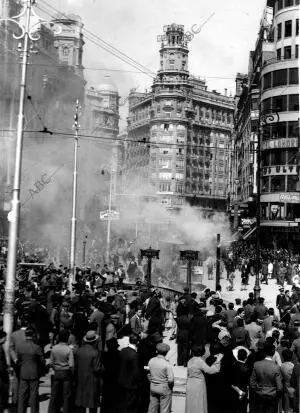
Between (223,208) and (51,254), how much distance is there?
7891 cm

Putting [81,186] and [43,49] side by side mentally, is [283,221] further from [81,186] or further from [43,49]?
[43,49]

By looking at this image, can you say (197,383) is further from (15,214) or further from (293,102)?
(293,102)

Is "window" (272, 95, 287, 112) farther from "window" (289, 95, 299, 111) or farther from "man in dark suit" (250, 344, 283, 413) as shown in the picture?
"man in dark suit" (250, 344, 283, 413)

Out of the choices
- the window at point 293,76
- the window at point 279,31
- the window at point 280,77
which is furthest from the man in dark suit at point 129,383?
the window at point 279,31

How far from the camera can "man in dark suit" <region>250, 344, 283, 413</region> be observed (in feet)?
31.2

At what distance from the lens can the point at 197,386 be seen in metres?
9.30

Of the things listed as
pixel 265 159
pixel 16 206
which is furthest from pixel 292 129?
pixel 16 206

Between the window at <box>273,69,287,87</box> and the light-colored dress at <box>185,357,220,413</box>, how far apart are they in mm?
47182

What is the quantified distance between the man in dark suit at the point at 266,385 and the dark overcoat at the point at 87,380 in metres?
2.42

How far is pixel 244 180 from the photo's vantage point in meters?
73.8

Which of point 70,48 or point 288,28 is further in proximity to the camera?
point 70,48

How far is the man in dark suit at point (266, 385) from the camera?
31.2ft

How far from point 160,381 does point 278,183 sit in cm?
4611

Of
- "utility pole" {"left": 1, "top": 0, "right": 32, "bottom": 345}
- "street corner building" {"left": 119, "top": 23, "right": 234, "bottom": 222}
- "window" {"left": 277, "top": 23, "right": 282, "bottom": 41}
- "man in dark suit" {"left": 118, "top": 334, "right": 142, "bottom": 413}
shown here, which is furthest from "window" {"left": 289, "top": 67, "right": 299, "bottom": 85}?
"street corner building" {"left": 119, "top": 23, "right": 234, "bottom": 222}
